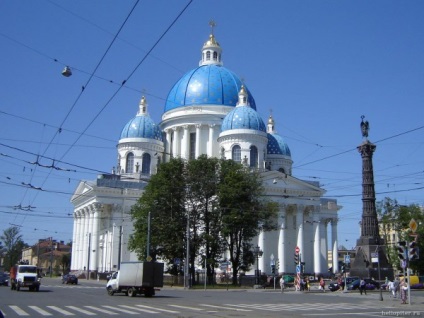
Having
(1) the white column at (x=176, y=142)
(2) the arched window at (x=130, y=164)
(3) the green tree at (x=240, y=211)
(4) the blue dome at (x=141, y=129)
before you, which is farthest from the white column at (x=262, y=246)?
(4) the blue dome at (x=141, y=129)

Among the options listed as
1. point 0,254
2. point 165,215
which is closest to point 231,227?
point 165,215

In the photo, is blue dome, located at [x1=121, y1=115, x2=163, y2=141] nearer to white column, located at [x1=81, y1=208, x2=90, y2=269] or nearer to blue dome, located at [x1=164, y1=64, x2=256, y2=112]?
blue dome, located at [x1=164, y1=64, x2=256, y2=112]

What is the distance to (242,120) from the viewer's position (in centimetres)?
7806

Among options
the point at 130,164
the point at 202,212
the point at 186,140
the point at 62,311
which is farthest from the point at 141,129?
the point at 62,311

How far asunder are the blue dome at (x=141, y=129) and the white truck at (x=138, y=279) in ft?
164

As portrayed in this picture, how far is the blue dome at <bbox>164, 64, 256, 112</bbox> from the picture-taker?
84562mm

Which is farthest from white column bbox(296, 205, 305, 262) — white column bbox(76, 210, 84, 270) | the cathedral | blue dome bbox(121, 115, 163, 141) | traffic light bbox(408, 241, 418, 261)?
traffic light bbox(408, 241, 418, 261)

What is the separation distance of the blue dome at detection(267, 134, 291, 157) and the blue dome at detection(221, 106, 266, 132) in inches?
318

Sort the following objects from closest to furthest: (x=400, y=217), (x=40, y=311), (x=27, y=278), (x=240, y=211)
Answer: (x=40, y=311)
(x=27, y=278)
(x=240, y=211)
(x=400, y=217)

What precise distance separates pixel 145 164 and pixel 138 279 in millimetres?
50352

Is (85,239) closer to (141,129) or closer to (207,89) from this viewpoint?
(141,129)

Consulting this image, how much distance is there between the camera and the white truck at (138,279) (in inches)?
1371

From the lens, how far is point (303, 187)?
7906 centimetres

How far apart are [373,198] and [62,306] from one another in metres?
37.5
